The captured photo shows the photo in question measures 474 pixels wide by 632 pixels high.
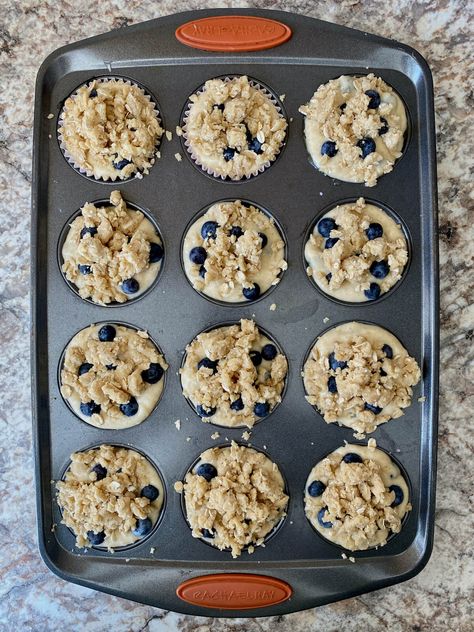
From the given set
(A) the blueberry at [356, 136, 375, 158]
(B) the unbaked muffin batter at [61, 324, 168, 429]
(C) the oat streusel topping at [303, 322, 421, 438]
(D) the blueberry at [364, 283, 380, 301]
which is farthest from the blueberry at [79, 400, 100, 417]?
(A) the blueberry at [356, 136, 375, 158]

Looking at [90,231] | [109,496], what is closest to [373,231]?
[90,231]

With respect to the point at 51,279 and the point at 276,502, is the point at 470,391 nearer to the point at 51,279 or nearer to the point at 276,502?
the point at 276,502

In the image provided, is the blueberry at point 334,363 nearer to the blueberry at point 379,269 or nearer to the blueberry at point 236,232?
the blueberry at point 379,269

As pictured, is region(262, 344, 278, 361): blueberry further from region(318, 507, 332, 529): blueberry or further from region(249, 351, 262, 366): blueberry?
region(318, 507, 332, 529): blueberry

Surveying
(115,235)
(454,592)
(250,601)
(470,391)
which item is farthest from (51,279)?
(454,592)

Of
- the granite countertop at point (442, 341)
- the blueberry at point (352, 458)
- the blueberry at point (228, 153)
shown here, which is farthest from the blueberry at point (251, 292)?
the granite countertop at point (442, 341)

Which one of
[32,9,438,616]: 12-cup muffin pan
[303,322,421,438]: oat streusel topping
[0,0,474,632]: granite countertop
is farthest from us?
[0,0,474,632]: granite countertop
